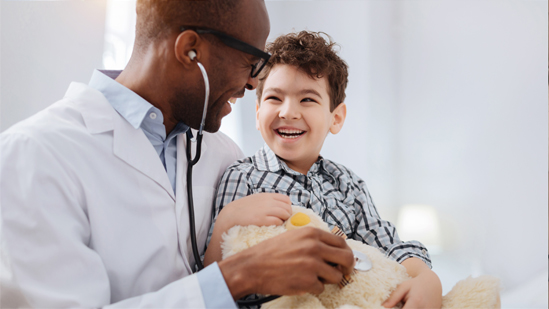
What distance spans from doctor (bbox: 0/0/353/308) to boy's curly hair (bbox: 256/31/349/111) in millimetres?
256

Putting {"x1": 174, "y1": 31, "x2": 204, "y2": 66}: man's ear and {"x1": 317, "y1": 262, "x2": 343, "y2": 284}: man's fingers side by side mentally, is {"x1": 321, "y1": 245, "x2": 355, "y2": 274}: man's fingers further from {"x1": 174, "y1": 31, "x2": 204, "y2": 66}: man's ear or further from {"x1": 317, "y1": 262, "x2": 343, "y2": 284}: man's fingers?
{"x1": 174, "y1": 31, "x2": 204, "y2": 66}: man's ear

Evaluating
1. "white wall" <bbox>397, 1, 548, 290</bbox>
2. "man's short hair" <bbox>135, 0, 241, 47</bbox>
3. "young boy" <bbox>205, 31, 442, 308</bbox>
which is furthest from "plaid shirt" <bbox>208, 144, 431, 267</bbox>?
"white wall" <bbox>397, 1, 548, 290</bbox>

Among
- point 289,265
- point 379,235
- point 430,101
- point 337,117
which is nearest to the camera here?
point 289,265

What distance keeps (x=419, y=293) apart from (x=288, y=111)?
690 mm

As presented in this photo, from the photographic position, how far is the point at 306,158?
1.40 metres

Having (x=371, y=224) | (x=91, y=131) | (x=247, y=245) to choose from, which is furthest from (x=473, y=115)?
(x=91, y=131)

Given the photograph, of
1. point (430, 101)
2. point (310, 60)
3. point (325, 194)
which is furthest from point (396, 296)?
point (430, 101)

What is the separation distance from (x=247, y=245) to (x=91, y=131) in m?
0.49

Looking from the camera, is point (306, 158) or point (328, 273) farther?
point (306, 158)

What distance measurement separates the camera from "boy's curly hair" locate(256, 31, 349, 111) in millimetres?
1354

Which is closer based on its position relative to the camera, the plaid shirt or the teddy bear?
the teddy bear

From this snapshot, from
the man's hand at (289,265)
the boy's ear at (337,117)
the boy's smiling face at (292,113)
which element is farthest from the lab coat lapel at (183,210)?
the boy's ear at (337,117)

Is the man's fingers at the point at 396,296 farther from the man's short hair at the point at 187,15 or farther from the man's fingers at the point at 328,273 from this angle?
the man's short hair at the point at 187,15

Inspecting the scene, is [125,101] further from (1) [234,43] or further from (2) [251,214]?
(2) [251,214]
